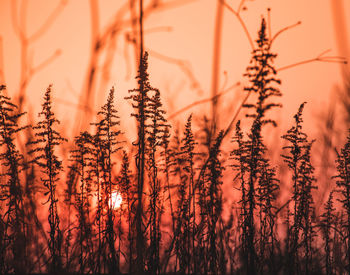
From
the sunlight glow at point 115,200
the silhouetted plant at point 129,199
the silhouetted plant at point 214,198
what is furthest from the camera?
the silhouetted plant at point 129,199

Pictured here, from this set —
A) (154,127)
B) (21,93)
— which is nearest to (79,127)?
(21,93)

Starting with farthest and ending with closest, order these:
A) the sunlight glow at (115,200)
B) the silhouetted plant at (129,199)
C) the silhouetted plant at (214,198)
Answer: the silhouetted plant at (129,199) → the sunlight glow at (115,200) → the silhouetted plant at (214,198)

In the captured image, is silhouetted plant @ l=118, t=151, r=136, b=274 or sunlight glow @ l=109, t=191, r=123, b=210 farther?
silhouetted plant @ l=118, t=151, r=136, b=274

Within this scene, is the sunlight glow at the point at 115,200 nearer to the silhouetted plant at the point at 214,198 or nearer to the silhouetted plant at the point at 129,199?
the silhouetted plant at the point at 129,199

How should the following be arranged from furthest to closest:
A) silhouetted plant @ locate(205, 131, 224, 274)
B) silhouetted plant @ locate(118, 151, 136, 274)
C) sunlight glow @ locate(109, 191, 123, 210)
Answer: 1. silhouetted plant @ locate(118, 151, 136, 274)
2. sunlight glow @ locate(109, 191, 123, 210)
3. silhouetted plant @ locate(205, 131, 224, 274)

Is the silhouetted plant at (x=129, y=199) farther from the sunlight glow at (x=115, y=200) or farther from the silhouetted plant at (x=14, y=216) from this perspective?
the silhouetted plant at (x=14, y=216)

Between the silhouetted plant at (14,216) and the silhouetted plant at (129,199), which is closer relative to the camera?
the silhouetted plant at (14,216)

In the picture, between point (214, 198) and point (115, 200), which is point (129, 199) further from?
point (115, 200)

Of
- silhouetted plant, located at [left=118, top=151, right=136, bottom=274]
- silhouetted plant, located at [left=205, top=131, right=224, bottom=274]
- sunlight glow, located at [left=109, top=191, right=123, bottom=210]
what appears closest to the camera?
silhouetted plant, located at [left=205, top=131, right=224, bottom=274]

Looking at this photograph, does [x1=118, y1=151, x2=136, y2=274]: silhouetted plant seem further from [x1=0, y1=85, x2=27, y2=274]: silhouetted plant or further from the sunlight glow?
[x1=0, y1=85, x2=27, y2=274]: silhouetted plant

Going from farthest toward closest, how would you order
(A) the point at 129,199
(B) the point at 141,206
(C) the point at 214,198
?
1. (A) the point at 129,199
2. (C) the point at 214,198
3. (B) the point at 141,206

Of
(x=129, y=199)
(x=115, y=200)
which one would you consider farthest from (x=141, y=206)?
(x=129, y=199)

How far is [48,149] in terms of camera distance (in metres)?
10.2

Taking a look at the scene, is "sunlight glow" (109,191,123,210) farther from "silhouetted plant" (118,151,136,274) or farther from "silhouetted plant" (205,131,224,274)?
"silhouetted plant" (205,131,224,274)
